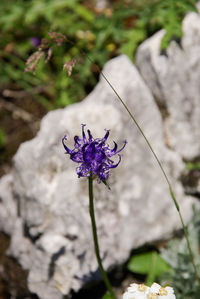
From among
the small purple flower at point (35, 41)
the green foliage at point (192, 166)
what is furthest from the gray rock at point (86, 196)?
the small purple flower at point (35, 41)

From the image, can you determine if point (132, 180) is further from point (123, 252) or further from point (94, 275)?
point (94, 275)

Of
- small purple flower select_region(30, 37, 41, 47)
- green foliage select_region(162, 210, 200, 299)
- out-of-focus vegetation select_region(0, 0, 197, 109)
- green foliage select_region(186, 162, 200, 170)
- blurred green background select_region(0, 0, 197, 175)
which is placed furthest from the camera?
small purple flower select_region(30, 37, 41, 47)

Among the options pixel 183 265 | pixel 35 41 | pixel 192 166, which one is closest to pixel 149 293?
pixel 183 265

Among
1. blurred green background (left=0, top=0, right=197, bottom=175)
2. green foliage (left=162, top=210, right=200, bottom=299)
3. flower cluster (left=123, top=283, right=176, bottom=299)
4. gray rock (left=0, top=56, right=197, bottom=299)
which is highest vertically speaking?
blurred green background (left=0, top=0, right=197, bottom=175)

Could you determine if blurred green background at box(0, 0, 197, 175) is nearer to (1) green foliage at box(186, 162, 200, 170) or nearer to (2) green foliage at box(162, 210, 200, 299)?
(1) green foliage at box(186, 162, 200, 170)

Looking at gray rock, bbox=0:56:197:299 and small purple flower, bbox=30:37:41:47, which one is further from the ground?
small purple flower, bbox=30:37:41:47

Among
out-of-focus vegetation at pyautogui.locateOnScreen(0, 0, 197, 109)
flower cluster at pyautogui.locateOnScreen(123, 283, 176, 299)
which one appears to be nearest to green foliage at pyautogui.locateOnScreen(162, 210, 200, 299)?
flower cluster at pyautogui.locateOnScreen(123, 283, 176, 299)

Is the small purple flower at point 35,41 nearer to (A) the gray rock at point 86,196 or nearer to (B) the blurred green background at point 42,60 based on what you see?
(B) the blurred green background at point 42,60
